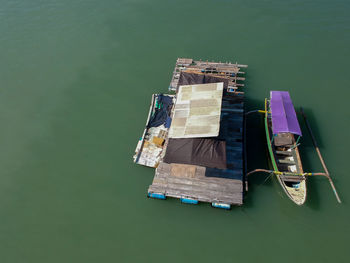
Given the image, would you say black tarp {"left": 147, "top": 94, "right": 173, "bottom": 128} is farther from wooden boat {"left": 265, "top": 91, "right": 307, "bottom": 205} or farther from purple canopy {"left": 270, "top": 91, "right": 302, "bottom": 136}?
purple canopy {"left": 270, "top": 91, "right": 302, "bottom": 136}

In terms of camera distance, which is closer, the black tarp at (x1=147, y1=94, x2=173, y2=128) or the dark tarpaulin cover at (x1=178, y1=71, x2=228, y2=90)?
the dark tarpaulin cover at (x1=178, y1=71, x2=228, y2=90)

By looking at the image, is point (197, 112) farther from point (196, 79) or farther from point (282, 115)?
point (282, 115)

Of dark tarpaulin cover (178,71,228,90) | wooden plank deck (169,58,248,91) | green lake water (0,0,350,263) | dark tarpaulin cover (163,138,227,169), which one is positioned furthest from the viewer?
wooden plank deck (169,58,248,91)

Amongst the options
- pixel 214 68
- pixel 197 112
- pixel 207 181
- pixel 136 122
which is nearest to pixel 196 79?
pixel 197 112

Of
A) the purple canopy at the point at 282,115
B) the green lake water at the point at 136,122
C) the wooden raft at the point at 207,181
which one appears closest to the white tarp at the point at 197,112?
the wooden raft at the point at 207,181

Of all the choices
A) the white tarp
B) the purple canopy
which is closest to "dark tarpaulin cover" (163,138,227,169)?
the white tarp
